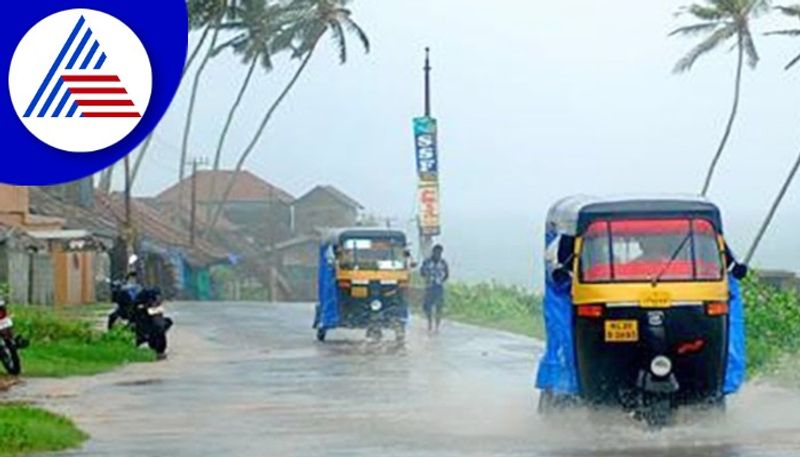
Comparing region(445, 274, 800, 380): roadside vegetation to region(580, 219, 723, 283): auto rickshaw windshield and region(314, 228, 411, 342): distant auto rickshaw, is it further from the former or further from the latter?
region(580, 219, 723, 283): auto rickshaw windshield

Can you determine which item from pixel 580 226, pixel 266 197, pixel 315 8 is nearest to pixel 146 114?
pixel 580 226

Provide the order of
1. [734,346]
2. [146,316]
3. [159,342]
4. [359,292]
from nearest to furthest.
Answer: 1. [734,346]
2. [159,342]
3. [146,316]
4. [359,292]

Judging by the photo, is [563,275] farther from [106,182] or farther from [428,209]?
Result: [106,182]

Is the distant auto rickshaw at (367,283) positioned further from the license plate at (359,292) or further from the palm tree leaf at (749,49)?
the palm tree leaf at (749,49)

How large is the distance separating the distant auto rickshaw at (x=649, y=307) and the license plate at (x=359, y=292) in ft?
55.4

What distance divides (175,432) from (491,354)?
44.9 ft

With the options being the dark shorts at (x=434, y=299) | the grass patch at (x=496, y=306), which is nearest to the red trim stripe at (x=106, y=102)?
the dark shorts at (x=434, y=299)

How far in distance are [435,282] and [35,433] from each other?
73.3 ft

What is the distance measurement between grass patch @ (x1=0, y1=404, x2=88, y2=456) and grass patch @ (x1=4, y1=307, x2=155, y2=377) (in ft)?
25.7

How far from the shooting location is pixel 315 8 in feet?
235

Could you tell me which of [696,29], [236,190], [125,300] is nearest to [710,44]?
[696,29]

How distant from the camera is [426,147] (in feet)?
170

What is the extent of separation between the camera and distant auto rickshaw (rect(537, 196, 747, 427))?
1755 centimetres

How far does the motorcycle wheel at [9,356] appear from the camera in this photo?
2541cm
